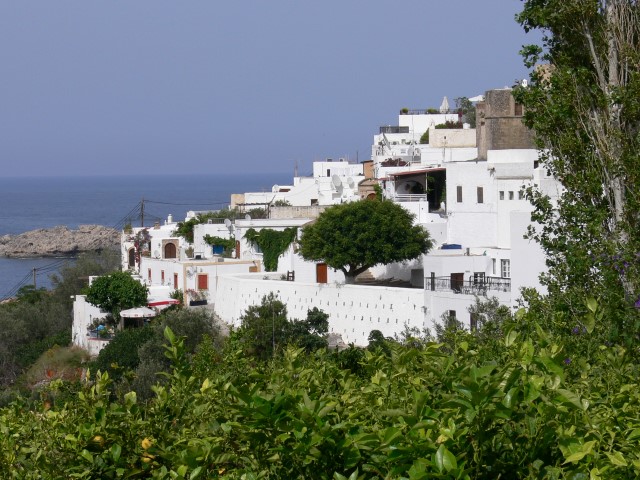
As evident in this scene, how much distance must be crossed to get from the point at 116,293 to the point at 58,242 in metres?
71.1

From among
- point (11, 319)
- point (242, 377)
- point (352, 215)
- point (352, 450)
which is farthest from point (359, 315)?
point (352, 450)

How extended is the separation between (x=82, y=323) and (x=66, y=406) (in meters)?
33.9

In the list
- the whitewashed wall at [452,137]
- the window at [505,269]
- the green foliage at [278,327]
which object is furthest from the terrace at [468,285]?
the whitewashed wall at [452,137]

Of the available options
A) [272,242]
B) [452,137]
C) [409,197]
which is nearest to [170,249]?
[272,242]

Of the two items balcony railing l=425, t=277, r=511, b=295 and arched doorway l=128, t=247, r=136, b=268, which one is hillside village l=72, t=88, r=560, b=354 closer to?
balcony railing l=425, t=277, r=511, b=295

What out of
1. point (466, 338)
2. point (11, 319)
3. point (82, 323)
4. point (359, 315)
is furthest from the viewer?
point (11, 319)

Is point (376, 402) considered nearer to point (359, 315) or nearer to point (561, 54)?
point (561, 54)

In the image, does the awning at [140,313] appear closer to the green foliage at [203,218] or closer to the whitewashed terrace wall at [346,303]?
the whitewashed terrace wall at [346,303]

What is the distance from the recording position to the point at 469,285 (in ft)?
89.5

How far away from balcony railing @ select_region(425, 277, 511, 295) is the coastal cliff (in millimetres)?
75929

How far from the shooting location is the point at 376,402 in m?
6.30

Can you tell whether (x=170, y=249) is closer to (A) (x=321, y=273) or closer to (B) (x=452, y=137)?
(B) (x=452, y=137)

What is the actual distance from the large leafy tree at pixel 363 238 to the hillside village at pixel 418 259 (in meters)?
0.84

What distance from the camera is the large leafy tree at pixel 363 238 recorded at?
31875 mm
